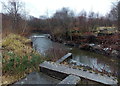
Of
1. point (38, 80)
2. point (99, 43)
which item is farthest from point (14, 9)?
point (38, 80)

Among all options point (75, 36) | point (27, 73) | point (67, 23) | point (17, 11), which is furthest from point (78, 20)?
point (27, 73)

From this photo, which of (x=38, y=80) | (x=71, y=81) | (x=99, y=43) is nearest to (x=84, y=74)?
(x=71, y=81)

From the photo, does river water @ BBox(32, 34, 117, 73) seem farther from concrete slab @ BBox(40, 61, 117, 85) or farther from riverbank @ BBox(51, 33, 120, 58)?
concrete slab @ BBox(40, 61, 117, 85)

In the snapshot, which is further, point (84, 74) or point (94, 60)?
point (94, 60)

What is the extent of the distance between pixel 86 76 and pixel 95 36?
35.1 ft

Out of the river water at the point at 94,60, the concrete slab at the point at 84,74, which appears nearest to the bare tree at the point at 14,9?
the river water at the point at 94,60

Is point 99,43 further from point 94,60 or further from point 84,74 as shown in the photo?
point 84,74

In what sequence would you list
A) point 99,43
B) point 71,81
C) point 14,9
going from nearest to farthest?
point 71,81, point 99,43, point 14,9

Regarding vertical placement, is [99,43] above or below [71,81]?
below

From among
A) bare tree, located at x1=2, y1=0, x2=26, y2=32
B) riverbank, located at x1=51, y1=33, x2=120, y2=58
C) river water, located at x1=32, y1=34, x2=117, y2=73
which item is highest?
bare tree, located at x1=2, y1=0, x2=26, y2=32

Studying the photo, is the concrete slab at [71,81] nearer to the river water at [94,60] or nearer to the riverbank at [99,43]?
the river water at [94,60]

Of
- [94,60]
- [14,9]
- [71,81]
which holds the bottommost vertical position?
[94,60]

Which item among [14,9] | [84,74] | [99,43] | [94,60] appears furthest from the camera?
[14,9]

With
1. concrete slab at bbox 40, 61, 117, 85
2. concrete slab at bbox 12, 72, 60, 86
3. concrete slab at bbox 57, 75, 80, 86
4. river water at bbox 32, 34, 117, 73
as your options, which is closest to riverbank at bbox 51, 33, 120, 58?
river water at bbox 32, 34, 117, 73
